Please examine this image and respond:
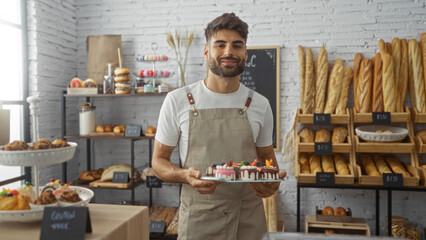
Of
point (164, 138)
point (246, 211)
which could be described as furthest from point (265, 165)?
point (164, 138)

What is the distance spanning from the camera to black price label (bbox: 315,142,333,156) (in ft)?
10.2

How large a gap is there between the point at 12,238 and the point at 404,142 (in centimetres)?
307

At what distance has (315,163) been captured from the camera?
127 inches

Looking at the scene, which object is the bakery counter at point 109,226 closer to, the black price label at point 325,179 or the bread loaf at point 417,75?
the black price label at point 325,179

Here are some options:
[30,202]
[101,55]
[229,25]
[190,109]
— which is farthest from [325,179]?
[101,55]

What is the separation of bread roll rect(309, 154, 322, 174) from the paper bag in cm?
220

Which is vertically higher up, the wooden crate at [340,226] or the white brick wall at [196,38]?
the white brick wall at [196,38]

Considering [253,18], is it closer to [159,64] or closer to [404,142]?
[159,64]

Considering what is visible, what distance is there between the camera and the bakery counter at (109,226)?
114 centimetres

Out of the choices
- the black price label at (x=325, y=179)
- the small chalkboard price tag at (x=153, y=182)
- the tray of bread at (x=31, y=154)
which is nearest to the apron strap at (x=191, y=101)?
the tray of bread at (x=31, y=154)

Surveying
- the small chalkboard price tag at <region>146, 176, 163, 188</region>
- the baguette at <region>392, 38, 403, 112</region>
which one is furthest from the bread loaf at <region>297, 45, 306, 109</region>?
Answer: the small chalkboard price tag at <region>146, 176, 163, 188</region>

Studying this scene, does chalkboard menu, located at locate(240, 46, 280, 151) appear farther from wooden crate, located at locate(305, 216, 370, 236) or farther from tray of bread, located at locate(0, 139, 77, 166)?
tray of bread, located at locate(0, 139, 77, 166)

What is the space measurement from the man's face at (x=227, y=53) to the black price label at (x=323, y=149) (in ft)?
5.51

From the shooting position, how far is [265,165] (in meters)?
1.75
